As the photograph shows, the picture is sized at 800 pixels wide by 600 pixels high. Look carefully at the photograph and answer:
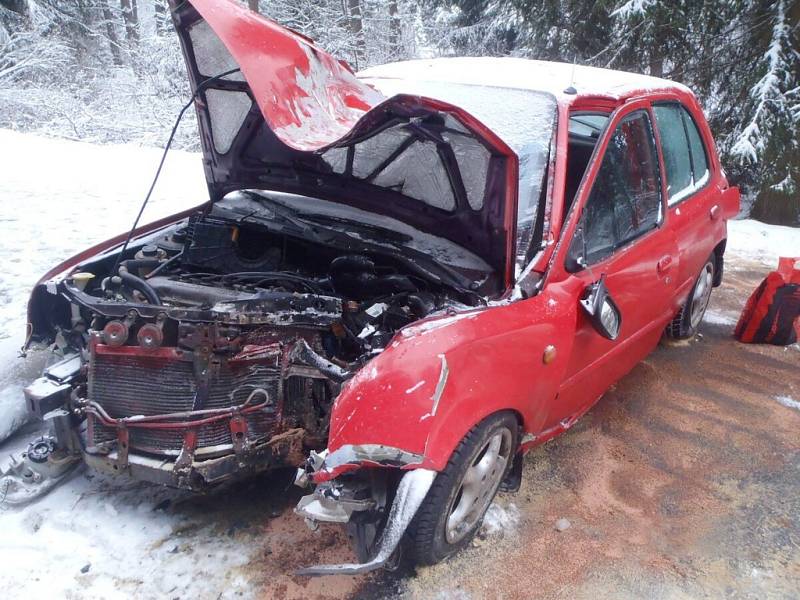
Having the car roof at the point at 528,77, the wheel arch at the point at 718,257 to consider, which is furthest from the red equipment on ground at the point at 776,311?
the car roof at the point at 528,77

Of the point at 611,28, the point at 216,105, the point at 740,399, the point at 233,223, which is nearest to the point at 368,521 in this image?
the point at 233,223

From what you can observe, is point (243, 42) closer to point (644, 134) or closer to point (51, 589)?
point (644, 134)

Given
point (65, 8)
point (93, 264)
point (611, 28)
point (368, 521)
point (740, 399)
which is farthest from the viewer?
point (65, 8)

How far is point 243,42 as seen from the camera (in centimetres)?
254

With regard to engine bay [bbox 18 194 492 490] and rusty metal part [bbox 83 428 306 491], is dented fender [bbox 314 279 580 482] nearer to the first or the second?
engine bay [bbox 18 194 492 490]

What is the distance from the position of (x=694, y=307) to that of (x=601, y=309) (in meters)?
2.23

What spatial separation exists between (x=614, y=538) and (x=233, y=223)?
2443 mm

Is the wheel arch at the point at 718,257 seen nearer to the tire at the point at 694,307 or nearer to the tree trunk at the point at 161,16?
the tire at the point at 694,307

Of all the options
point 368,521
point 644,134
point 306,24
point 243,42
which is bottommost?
point 368,521

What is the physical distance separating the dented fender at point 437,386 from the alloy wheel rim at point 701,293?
2.36 metres

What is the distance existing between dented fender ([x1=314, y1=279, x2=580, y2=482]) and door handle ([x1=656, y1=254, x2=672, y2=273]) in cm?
100

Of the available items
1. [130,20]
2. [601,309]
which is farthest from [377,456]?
→ [130,20]

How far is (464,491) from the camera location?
236cm

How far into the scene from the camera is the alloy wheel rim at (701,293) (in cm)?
426
